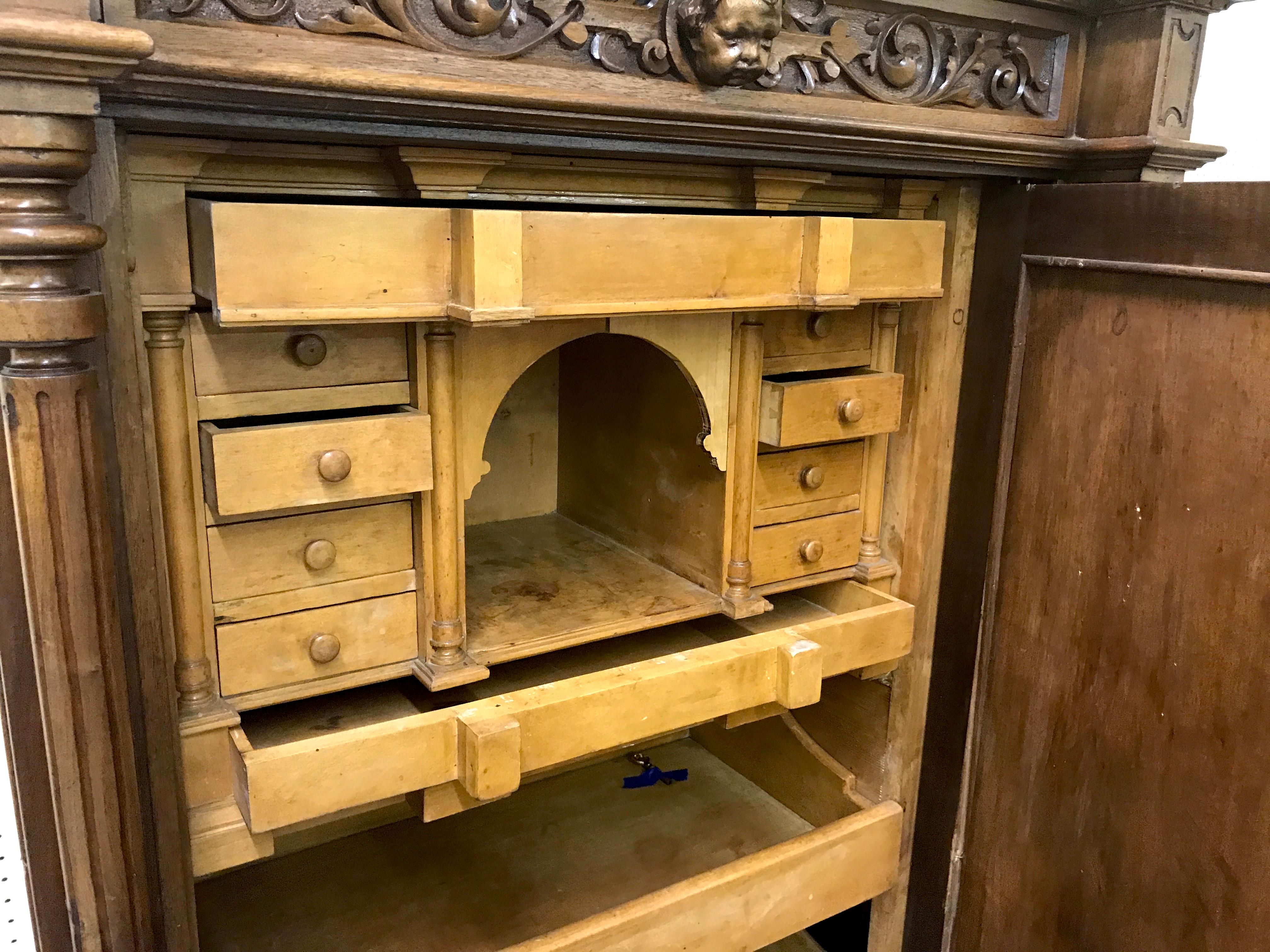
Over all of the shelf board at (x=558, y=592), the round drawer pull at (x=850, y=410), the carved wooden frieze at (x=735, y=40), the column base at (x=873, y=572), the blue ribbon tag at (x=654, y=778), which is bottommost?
the blue ribbon tag at (x=654, y=778)

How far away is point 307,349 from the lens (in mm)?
1021

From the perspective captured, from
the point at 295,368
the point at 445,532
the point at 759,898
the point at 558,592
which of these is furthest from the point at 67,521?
the point at 759,898

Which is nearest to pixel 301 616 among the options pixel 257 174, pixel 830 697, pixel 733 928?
pixel 257 174

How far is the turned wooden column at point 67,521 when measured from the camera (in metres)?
0.75

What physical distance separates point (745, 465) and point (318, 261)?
0.64 meters

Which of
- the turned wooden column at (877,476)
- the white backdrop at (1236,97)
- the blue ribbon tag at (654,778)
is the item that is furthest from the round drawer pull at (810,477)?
the white backdrop at (1236,97)

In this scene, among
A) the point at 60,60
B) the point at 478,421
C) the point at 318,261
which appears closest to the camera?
the point at 60,60

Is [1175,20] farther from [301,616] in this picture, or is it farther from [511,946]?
[511,946]

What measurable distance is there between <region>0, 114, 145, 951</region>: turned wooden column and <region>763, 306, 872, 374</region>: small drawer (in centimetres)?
82

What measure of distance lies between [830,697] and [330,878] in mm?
861

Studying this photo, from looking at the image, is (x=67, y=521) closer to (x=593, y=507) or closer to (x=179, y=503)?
(x=179, y=503)

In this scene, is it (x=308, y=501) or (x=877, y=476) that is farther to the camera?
(x=877, y=476)

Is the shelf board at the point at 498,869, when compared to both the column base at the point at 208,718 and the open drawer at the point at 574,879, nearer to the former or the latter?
the open drawer at the point at 574,879

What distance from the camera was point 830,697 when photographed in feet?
5.63
